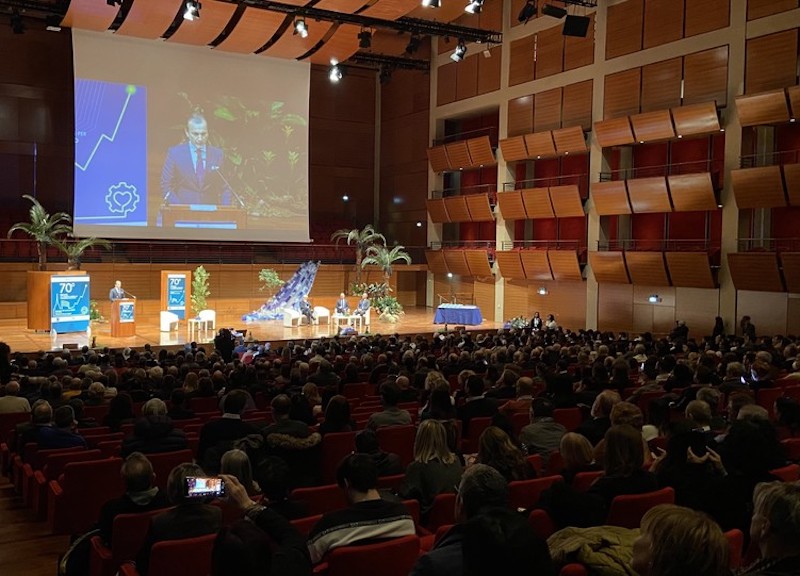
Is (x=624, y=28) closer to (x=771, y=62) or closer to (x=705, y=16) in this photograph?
(x=705, y=16)

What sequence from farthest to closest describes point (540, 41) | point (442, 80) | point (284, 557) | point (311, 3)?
point (442, 80), point (540, 41), point (311, 3), point (284, 557)

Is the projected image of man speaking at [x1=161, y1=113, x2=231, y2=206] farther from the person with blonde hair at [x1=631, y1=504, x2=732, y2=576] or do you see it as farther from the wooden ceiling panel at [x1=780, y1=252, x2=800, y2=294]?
the person with blonde hair at [x1=631, y1=504, x2=732, y2=576]

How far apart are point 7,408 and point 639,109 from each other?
623 inches

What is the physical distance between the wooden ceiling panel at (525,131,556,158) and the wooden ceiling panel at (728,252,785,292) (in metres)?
6.30

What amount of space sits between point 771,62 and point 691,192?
10.1 feet

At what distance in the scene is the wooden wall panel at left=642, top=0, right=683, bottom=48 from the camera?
677 inches

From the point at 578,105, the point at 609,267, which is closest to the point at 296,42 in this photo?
the point at 578,105

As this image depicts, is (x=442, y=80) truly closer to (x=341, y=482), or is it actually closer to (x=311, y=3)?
(x=311, y=3)

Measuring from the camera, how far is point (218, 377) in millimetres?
7715

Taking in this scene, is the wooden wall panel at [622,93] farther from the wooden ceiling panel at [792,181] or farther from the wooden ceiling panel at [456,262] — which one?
the wooden ceiling panel at [456,262]

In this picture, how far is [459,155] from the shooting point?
23.9 m

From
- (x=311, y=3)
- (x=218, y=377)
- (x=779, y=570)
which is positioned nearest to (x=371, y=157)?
(x=311, y=3)

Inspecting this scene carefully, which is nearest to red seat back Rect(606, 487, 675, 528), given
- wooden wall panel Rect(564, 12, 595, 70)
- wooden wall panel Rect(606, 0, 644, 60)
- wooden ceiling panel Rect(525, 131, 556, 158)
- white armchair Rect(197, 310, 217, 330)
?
white armchair Rect(197, 310, 217, 330)

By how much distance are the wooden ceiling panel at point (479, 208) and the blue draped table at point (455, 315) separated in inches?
149
